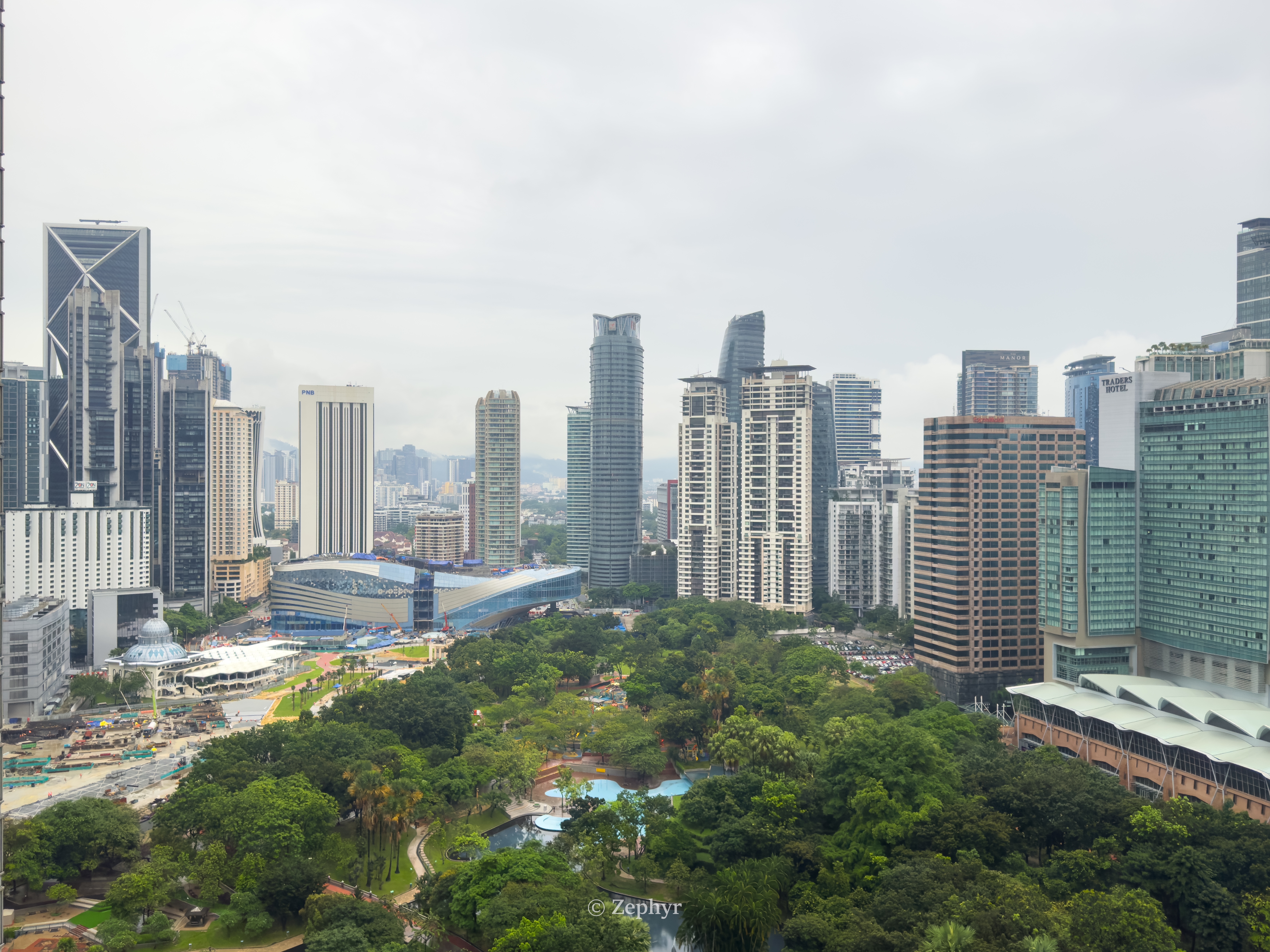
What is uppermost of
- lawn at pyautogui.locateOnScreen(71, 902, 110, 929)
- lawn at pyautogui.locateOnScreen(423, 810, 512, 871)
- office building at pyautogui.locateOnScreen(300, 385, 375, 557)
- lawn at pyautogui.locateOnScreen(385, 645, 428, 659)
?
office building at pyautogui.locateOnScreen(300, 385, 375, 557)

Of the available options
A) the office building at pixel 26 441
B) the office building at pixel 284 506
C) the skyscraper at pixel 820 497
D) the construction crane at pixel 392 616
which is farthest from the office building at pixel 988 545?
the office building at pixel 284 506

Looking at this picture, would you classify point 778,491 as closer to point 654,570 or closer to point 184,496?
point 654,570

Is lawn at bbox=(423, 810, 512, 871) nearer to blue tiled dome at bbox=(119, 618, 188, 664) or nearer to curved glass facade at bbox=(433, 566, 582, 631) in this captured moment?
blue tiled dome at bbox=(119, 618, 188, 664)

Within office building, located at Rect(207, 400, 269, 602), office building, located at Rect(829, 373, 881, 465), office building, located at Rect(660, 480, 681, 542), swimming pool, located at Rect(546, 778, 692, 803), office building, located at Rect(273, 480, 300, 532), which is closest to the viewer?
swimming pool, located at Rect(546, 778, 692, 803)

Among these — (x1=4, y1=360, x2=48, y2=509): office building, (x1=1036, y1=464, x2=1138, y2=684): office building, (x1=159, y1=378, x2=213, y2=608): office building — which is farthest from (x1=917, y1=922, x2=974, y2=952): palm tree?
(x1=4, y1=360, x2=48, y2=509): office building

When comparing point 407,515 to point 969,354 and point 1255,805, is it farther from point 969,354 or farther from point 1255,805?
point 1255,805

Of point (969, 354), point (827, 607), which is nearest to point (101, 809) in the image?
point (827, 607)
